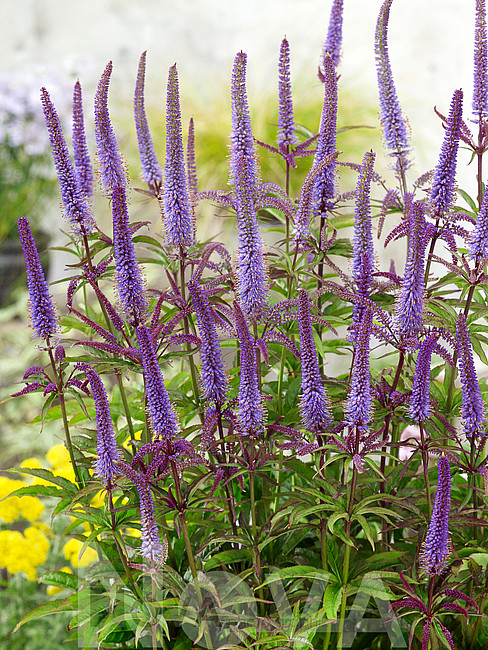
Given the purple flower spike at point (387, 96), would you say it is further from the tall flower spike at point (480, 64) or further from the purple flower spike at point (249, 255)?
the purple flower spike at point (249, 255)

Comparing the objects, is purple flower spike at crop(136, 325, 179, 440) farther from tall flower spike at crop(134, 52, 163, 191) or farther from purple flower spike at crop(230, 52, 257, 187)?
tall flower spike at crop(134, 52, 163, 191)

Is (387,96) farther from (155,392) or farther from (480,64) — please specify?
(155,392)

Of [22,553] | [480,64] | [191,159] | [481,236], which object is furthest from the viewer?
[22,553]

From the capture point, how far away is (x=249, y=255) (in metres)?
0.75

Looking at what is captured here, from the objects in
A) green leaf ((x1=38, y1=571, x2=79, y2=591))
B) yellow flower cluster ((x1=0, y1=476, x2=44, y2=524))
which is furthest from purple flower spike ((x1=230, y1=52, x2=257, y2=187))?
yellow flower cluster ((x1=0, y1=476, x2=44, y2=524))

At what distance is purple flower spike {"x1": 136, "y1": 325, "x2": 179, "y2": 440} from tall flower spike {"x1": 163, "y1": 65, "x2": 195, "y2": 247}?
22 cm

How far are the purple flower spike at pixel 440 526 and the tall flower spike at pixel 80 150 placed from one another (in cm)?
60

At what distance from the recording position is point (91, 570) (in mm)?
903

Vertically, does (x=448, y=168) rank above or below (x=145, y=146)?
below

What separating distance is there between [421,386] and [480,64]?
47 centimetres

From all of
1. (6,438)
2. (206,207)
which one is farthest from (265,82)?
(6,438)

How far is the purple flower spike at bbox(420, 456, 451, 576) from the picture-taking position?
2.13 feet

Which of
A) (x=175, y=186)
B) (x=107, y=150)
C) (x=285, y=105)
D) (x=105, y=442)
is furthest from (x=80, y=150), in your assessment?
(x=105, y=442)

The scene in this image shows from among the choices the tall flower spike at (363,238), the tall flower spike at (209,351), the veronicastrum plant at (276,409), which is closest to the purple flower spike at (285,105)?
the veronicastrum plant at (276,409)
